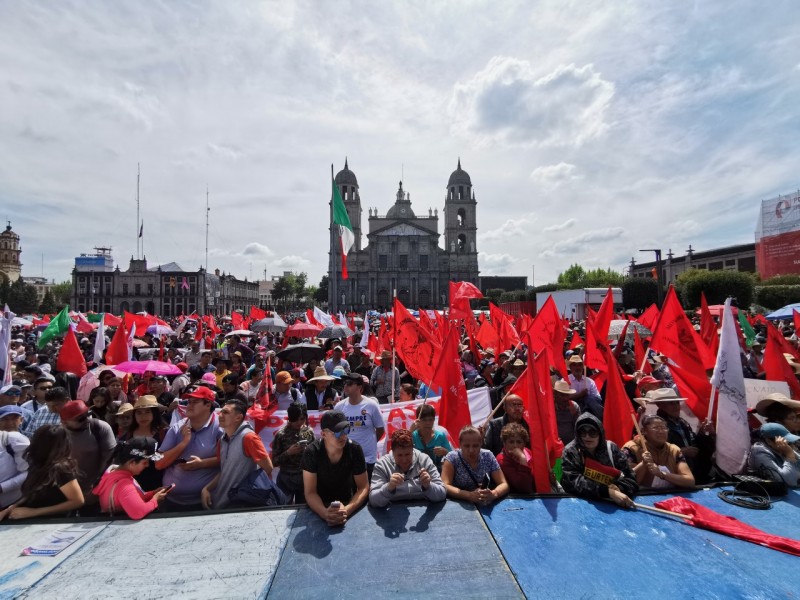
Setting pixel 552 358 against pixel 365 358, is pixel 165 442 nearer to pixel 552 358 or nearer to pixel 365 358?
pixel 552 358

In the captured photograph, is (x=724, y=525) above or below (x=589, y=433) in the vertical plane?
below

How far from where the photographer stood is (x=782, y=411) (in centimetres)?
386

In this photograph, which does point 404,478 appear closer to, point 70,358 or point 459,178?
point 70,358

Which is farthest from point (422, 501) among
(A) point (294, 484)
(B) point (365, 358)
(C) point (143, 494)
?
(B) point (365, 358)

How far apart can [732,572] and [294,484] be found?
2.97 metres

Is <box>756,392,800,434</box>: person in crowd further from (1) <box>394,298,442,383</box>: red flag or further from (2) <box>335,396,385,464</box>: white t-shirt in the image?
(1) <box>394,298,442,383</box>: red flag

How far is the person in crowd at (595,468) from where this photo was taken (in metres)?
3.15

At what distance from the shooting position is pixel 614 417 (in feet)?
14.3

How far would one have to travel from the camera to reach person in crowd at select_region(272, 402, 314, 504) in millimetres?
3799

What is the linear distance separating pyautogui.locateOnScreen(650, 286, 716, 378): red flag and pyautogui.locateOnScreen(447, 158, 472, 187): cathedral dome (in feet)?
235

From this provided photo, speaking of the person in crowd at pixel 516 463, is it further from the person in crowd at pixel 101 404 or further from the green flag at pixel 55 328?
the green flag at pixel 55 328

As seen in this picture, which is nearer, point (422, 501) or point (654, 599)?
point (654, 599)

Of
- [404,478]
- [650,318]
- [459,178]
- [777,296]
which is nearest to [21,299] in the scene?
[459,178]

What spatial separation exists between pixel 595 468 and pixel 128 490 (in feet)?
10.5
